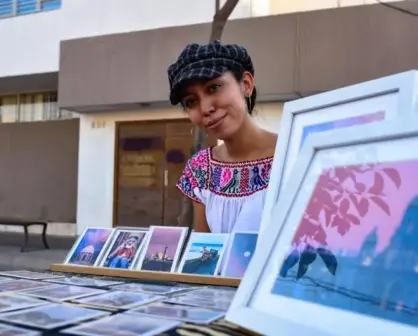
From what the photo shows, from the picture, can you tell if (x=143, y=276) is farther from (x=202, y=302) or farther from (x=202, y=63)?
(x=202, y=63)

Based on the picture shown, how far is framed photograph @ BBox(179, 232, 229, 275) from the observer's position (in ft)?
3.54

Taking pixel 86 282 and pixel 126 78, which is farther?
pixel 126 78

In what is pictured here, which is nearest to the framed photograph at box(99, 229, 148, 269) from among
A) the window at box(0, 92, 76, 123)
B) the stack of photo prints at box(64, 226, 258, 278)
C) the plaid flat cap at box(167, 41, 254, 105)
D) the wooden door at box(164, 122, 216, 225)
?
the stack of photo prints at box(64, 226, 258, 278)

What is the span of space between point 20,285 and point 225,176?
609 mm

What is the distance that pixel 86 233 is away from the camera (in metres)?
1.29

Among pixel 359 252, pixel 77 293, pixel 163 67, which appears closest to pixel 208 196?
pixel 77 293

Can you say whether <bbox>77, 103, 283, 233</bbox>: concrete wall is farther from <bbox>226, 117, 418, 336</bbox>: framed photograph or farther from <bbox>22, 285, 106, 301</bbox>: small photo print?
<bbox>226, 117, 418, 336</bbox>: framed photograph

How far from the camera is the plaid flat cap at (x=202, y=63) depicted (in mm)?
1110

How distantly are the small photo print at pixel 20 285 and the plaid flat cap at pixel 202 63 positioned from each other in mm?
485

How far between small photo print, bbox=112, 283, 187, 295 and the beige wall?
6163 millimetres

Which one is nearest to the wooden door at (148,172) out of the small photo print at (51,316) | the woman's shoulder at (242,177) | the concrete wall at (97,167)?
the concrete wall at (97,167)

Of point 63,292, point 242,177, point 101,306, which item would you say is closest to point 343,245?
point 101,306

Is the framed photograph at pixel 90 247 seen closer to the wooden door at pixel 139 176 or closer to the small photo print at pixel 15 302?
the small photo print at pixel 15 302

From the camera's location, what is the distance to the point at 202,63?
113 centimetres
